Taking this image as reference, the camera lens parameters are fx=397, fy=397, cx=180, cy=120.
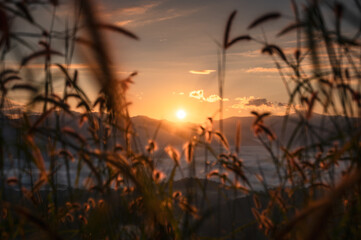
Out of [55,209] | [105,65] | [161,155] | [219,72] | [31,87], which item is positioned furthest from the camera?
[161,155]

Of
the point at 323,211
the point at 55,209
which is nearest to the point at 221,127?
the point at 55,209

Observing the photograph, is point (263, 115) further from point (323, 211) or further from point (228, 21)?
point (323, 211)

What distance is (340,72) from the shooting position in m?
1.71

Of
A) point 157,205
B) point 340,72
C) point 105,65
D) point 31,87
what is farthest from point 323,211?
point 31,87

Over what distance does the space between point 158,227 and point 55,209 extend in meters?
0.57

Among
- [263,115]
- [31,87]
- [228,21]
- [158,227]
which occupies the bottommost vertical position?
[158,227]

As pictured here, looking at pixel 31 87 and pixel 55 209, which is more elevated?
pixel 31 87

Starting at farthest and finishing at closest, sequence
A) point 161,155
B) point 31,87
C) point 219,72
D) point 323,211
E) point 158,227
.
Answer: point 161,155, point 219,72, point 31,87, point 158,227, point 323,211

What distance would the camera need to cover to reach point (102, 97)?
1.91 m

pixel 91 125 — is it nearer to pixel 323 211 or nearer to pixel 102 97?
pixel 102 97

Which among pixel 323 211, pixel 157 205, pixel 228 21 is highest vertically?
pixel 228 21

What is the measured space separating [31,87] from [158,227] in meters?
0.80

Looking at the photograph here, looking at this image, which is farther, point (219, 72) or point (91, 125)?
point (219, 72)

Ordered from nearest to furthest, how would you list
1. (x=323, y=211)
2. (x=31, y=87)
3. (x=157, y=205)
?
(x=323, y=211), (x=157, y=205), (x=31, y=87)
